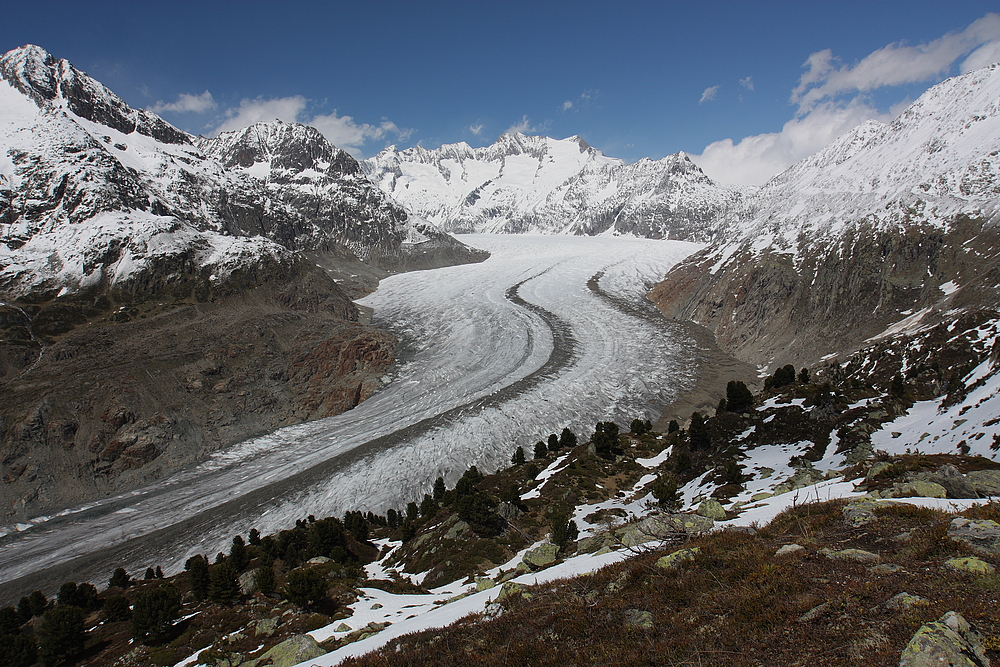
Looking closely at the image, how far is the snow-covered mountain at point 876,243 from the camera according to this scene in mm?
61938

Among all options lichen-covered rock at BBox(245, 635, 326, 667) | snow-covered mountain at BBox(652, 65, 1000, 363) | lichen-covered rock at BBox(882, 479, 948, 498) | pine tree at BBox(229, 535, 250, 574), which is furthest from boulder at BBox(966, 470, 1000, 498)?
snow-covered mountain at BBox(652, 65, 1000, 363)

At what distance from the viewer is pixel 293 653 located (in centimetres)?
1554

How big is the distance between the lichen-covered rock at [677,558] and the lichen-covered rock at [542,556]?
8188 mm

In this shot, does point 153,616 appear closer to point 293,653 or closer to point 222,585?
point 222,585

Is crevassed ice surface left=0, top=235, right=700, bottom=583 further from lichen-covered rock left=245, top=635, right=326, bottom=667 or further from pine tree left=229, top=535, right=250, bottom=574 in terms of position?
lichen-covered rock left=245, top=635, right=326, bottom=667

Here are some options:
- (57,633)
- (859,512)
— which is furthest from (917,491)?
(57,633)

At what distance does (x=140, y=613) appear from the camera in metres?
23.2

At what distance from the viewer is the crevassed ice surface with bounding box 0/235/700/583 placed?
4641 centimetres

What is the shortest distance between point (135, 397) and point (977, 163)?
116 meters

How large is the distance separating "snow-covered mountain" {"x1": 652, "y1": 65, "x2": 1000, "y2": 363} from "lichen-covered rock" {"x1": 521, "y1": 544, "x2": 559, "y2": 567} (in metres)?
50.4

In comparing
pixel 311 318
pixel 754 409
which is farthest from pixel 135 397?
pixel 754 409

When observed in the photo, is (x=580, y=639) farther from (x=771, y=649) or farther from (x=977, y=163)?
(x=977, y=163)

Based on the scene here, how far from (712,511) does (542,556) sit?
6844 millimetres

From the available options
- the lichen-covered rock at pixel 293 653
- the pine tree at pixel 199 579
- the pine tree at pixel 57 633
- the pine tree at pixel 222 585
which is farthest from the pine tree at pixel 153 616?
the lichen-covered rock at pixel 293 653
